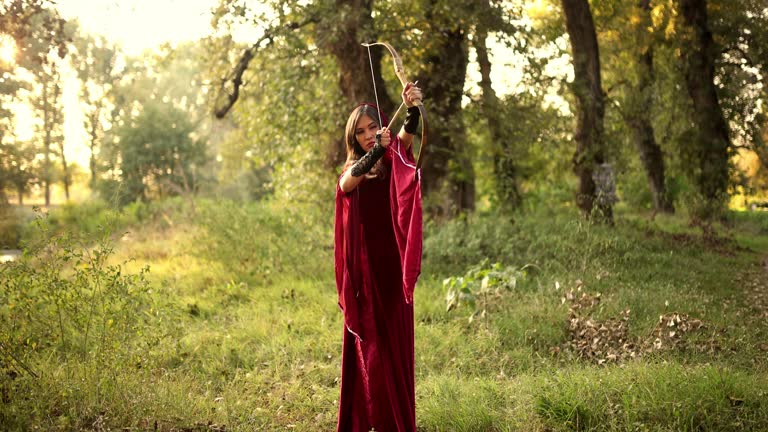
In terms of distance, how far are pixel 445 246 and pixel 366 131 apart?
252 inches

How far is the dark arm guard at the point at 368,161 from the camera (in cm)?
414

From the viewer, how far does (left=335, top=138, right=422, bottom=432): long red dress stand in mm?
4441

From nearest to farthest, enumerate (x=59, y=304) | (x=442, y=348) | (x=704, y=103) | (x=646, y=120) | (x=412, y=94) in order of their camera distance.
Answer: (x=412, y=94)
(x=59, y=304)
(x=442, y=348)
(x=704, y=103)
(x=646, y=120)

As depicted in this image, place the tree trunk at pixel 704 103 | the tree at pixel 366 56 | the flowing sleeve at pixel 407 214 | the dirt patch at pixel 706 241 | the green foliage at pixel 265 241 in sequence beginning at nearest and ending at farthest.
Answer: the flowing sleeve at pixel 407 214 → the green foliage at pixel 265 241 → the tree at pixel 366 56 → the dirt patch at pixel 706 241 → the tree trunk at pixel 704 103

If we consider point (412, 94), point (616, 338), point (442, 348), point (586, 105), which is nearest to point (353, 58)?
point (586, 105)

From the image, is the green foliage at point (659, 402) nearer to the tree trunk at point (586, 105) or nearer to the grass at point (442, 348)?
the grass at point (442, 348)

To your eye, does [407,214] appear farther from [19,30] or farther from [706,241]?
[706,241]

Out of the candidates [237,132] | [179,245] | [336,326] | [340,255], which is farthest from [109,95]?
[340,255]

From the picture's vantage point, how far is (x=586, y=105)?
1393cm

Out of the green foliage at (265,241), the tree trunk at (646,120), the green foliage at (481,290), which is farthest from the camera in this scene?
the tree trunk at (646,120)

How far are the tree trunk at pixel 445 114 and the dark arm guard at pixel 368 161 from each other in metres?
7.99

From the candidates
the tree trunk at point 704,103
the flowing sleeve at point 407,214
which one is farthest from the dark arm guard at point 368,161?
the tree trunk at point 704,103

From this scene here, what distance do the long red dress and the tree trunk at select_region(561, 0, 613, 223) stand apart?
401 inches

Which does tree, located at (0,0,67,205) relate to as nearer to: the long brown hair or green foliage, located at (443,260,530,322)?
the long brown hair
